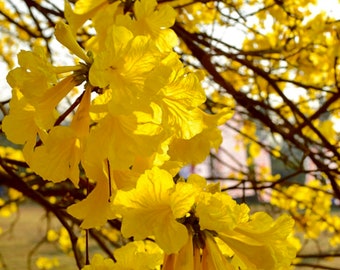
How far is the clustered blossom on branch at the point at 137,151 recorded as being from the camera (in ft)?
1.61

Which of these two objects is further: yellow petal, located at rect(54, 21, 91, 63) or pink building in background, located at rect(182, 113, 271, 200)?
pink building in background, located at rect(182, 113, 271, 200)

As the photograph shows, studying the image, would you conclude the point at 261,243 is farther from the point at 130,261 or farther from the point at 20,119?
the point at 20,119

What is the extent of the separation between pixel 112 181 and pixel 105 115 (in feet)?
0.21

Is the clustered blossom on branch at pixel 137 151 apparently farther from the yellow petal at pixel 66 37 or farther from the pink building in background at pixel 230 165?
the pink building in background at pixel 230 165

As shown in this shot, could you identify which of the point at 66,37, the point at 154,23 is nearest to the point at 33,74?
the point at 66,37

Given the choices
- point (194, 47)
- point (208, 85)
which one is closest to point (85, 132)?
point (194, 47)

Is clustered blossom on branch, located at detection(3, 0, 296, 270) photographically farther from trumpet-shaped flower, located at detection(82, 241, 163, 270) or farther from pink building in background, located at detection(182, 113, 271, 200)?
pink building in background, located at detection(182, 113, 271, 200)

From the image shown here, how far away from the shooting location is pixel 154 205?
0.50 meters

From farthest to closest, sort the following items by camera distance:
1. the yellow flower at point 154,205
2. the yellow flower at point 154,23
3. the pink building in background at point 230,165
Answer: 1. the pink building in background at point 230,165
2. the yellow flower at point 154,23
3. the yellow flower at point 154,205

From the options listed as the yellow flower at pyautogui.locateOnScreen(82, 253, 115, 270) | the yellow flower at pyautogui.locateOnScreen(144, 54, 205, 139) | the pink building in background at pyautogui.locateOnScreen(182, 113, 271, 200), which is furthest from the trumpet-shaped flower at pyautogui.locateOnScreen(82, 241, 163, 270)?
the pink building in background at pyautogui.locateOnScreen(182, 113, 271, 200)

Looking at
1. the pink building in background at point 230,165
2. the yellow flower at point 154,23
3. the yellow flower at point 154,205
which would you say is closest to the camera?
the yellow flower at point 154,205

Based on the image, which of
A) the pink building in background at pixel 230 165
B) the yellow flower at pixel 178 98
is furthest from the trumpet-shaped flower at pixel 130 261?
the pink building in background at pixel 230 165

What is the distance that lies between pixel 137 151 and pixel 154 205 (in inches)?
2.0

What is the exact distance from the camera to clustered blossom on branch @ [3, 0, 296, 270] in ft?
1.61
